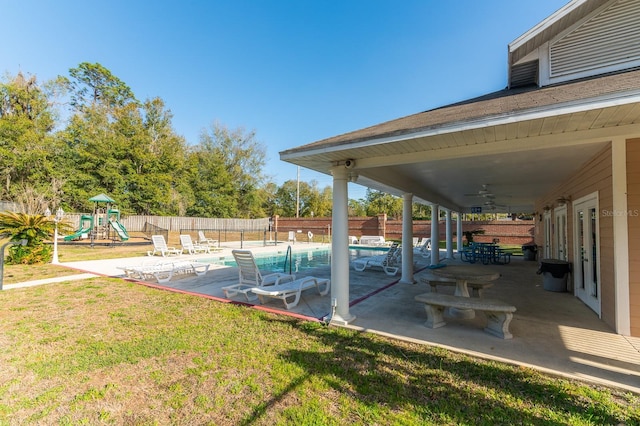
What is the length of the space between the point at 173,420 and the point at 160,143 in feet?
113

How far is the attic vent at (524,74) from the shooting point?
677 cm

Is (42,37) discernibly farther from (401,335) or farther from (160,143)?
(401,335)

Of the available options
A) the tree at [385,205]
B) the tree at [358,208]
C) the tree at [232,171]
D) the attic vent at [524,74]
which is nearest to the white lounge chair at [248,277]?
the attic vent at [524,74]

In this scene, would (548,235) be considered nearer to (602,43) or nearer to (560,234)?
(560,234)

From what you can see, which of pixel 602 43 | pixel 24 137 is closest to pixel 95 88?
pixel 24 137

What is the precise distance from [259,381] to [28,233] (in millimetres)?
12081

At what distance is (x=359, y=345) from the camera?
13.0 ft

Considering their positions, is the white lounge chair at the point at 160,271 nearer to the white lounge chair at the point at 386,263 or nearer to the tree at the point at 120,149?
the white lounge chair at the point at 386,263

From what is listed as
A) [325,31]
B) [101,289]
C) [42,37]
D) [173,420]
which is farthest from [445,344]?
[42,37]

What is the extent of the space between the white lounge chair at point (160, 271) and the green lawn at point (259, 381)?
3.24m

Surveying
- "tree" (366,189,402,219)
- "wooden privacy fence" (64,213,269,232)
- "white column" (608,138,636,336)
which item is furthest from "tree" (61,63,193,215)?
"white column" (608,138,636,336)

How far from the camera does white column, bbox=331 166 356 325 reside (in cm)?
488

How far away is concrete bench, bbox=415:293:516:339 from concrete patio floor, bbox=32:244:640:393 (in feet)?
0.40

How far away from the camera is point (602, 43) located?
5348mm
